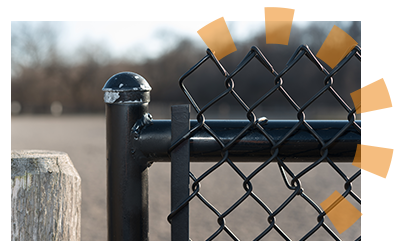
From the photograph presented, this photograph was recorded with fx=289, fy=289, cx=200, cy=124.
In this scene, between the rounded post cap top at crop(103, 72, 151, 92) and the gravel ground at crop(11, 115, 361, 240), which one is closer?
the rounded post cap top at crop(103, 72, 151, 92)

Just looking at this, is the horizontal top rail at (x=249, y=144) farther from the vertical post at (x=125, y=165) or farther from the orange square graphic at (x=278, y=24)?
the orange square graphic at (x=278, y=24)

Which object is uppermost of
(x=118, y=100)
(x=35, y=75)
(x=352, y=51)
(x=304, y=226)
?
(x=35, y=75)

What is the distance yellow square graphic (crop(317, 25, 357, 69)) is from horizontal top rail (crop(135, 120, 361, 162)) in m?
0.20

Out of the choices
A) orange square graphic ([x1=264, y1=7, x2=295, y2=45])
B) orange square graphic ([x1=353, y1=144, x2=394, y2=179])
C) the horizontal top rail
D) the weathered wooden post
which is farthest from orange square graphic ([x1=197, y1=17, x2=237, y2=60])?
the weathered wooden post

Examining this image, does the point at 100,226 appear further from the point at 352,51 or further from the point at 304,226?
the point at 352,51

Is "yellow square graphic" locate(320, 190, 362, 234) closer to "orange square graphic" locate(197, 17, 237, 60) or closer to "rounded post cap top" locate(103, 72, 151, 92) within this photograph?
"orange square graphic" locate(197, 17, 237, 60)

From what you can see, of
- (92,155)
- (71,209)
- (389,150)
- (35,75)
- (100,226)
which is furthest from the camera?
(35,75)

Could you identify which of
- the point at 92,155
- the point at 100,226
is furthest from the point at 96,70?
the point at 100,226

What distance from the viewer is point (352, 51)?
793mm

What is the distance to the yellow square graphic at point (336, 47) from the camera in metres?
0.79

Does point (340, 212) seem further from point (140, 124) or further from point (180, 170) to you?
point (140, 124)

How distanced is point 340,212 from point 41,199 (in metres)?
0.83

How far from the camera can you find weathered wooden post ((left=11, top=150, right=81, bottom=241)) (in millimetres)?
798
